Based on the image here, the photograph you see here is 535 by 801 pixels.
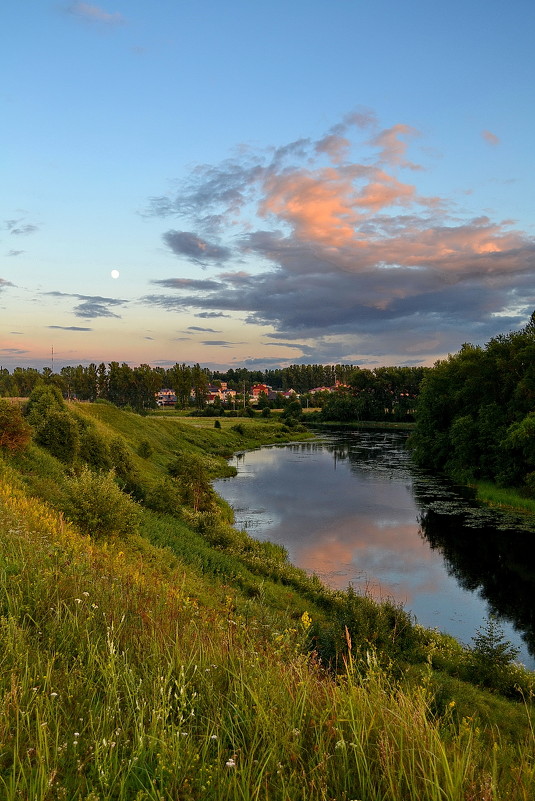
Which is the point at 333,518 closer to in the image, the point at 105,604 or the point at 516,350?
the point at 516,350

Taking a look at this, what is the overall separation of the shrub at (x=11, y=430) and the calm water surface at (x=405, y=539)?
49.0ft

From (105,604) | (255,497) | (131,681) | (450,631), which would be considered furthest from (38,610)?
(255,497)

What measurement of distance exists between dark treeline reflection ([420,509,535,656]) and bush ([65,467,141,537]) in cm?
1555

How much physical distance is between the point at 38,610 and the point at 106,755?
293 cm

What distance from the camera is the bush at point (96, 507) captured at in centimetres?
1636

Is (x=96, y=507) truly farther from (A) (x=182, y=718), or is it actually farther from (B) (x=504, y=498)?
(B) (x=504, y=498)

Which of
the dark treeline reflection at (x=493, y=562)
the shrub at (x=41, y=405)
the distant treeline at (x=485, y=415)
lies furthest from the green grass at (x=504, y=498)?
the shrub at (x=41, y=405)

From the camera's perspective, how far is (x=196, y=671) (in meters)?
4.43

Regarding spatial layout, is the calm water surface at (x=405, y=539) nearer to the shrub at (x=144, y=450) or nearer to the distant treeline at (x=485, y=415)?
the distant treeline at (x=485, y=415)

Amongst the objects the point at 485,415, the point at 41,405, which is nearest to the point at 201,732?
the point at 41,405

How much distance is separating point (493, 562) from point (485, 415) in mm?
24229

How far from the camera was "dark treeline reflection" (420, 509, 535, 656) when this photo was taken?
849 inches

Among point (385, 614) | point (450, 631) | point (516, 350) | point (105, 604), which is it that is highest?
point (516, 350)

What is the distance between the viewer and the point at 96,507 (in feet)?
→ 55.1
